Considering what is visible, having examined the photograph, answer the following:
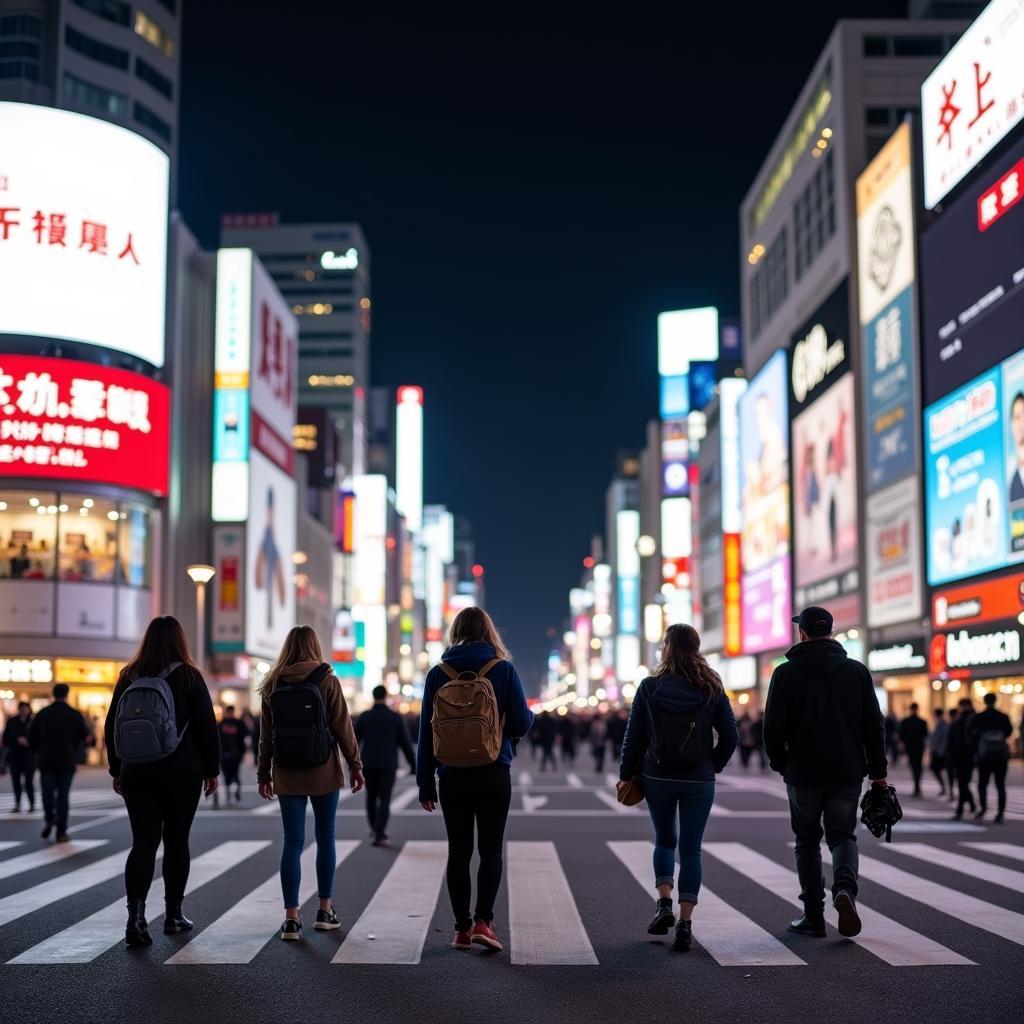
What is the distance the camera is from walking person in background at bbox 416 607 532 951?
750cm

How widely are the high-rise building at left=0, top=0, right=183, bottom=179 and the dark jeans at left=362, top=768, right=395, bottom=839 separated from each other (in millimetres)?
71680

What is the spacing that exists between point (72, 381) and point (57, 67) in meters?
44.8

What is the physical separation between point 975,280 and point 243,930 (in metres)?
37.8

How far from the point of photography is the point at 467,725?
24.5ft

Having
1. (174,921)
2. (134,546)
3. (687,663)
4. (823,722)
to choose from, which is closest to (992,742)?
(823,722)

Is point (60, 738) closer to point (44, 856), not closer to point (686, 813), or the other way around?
point (44, 856)

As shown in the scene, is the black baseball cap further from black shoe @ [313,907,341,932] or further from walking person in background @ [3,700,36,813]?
walking person in background @ [3,700,36,813]

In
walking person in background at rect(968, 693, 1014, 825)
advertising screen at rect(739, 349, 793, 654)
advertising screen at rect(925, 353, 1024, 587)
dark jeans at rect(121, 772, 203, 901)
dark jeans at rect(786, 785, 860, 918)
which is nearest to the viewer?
dark jeans at rect(121, 772, 203, 901)

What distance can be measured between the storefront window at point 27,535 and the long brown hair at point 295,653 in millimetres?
34539

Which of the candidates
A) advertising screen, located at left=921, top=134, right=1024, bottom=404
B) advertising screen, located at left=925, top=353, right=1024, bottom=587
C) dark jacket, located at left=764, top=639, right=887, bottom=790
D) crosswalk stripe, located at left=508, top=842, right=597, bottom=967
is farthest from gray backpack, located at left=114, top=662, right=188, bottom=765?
advertising screen, located at left=921, top=134, right=1024, bottom=404

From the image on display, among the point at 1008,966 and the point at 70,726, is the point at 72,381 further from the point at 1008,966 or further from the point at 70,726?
the point at 1008,966

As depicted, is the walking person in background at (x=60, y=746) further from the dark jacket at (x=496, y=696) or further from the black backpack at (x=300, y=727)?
the dark jacket at (x=496, y=696)

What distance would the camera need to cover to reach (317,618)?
278 ft

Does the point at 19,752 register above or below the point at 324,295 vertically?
below
